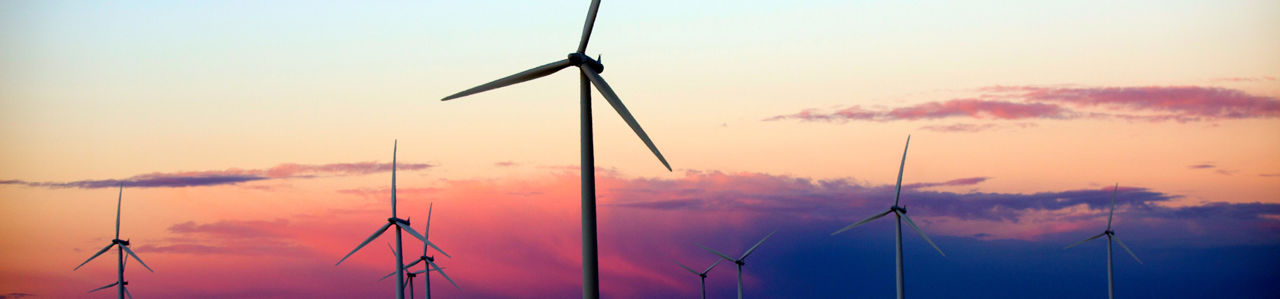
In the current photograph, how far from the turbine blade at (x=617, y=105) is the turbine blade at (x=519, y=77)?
153 cm

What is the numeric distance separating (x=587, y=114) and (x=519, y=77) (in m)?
6.47

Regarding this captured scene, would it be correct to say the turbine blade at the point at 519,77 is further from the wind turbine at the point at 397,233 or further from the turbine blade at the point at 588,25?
the wind turbine at the point at 397,233

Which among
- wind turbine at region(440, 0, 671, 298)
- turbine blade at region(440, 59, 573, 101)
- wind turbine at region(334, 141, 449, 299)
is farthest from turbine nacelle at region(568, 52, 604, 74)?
wind turbine at region(334, 141, 449, 299)

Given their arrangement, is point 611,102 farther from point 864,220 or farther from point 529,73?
point 864,220

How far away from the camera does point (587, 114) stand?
39.6m

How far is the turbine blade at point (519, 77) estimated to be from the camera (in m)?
43.2

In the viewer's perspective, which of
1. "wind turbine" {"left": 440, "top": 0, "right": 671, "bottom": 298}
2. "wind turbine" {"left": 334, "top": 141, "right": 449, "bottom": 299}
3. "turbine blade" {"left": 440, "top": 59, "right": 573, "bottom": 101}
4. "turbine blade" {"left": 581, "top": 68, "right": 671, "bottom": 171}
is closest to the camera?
"wind turbine" {"left": 440, "top": 0, "right": 671, "bottom": 298}

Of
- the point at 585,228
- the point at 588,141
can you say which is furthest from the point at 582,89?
the point at 585,228

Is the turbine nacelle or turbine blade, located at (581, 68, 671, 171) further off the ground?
the turbine nacelle

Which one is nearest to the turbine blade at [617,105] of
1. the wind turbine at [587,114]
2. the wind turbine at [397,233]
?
the wind turbine at [587,114]

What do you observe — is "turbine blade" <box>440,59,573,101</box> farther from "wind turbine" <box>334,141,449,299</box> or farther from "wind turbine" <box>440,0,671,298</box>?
"wind turbine" <box>334,141,449,299</box>

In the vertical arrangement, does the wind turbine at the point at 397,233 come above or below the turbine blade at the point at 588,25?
below

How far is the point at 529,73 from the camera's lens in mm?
44406

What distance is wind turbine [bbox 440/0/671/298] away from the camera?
3784cm
